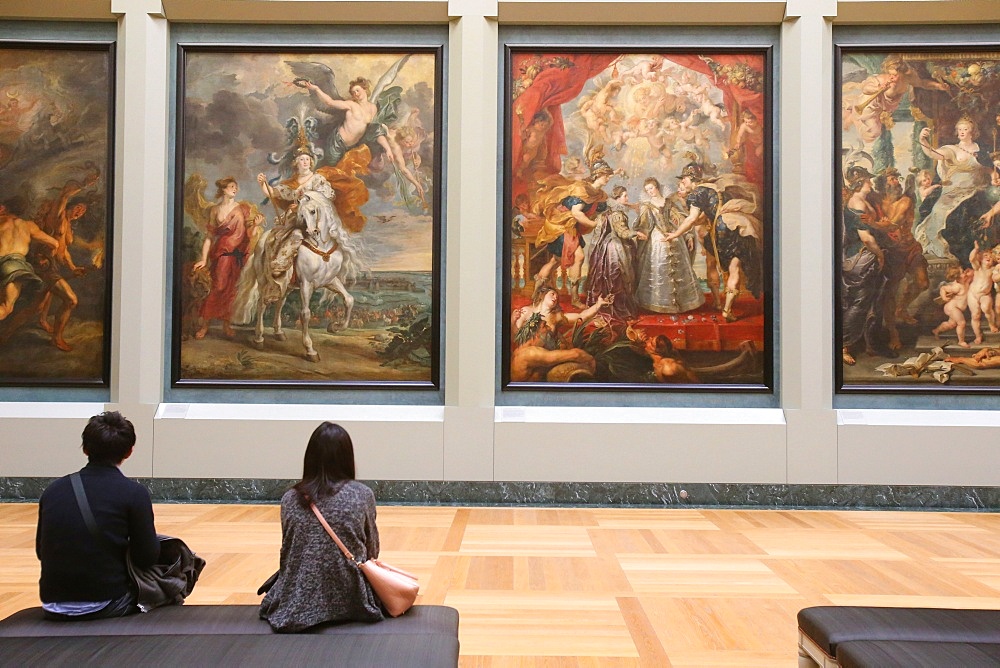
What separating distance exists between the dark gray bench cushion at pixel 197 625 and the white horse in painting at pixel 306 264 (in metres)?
7.90

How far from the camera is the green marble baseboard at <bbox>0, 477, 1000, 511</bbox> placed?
11.8 m

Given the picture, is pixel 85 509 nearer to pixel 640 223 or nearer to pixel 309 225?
pixel 309 225

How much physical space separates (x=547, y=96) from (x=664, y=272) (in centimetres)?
319

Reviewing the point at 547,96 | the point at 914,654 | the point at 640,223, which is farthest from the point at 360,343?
the point at 914,654

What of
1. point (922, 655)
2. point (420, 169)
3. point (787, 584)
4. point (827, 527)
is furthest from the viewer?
point (420, 169)

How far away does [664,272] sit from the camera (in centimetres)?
1227

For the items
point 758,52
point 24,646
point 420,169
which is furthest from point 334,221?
point 24,646

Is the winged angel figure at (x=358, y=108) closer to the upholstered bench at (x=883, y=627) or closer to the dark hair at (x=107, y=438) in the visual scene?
the dark hair at (x=107, y=438)

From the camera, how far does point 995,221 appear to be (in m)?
12.1

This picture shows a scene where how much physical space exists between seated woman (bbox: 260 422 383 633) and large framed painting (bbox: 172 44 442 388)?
782 centimetres

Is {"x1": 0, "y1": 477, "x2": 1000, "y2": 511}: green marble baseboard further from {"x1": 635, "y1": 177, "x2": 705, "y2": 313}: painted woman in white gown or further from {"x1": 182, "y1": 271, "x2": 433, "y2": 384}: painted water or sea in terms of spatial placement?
{"x1": 635, "y1": 177, "x2": 705, "y2": 313}: painted woman in white gown

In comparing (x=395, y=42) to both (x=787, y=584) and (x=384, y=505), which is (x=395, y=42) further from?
(x=787, y=584)

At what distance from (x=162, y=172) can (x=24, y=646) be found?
9581 millimetres

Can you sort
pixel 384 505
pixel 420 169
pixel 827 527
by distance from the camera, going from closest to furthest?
pixel 827 527, pixel 384 505, pixel 420 169
